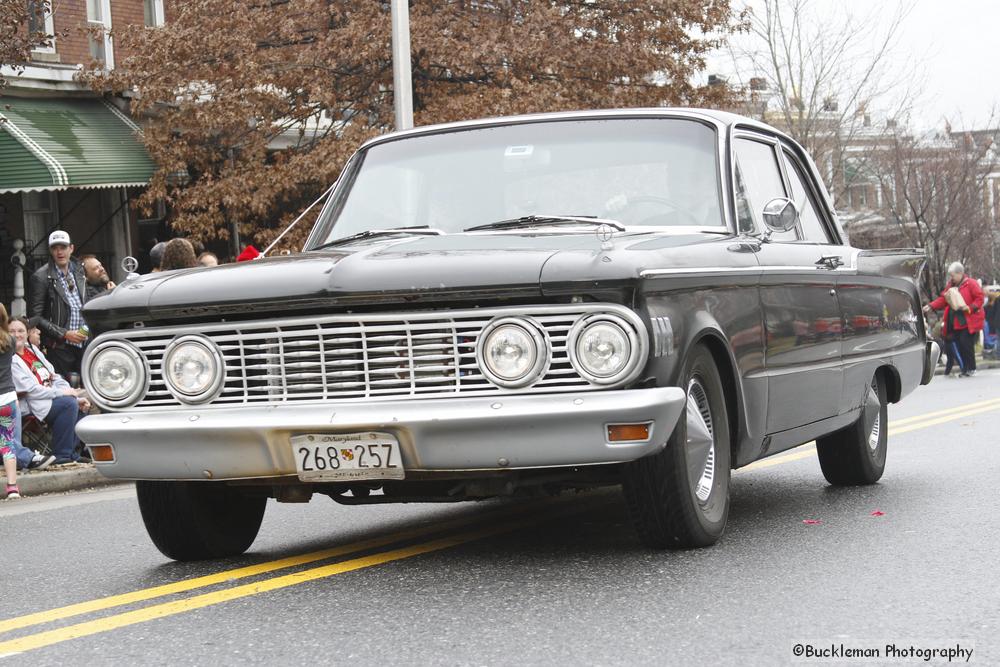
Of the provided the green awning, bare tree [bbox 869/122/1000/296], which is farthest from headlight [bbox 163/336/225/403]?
bare tree [bbox 869/122/1000/296]

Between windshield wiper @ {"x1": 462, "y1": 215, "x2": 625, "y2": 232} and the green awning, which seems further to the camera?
the green awning

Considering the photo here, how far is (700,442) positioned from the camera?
5965 mm

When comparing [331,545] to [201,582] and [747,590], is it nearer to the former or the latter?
[201,582]

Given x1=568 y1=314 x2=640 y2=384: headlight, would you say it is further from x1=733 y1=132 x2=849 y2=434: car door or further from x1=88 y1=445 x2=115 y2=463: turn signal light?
x1=88 y1=445 x2=115 y2=463: turn signal light

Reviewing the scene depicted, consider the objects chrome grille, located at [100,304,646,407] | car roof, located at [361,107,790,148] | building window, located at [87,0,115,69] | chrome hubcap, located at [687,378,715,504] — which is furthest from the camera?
building window, located at [87,0,115,69]

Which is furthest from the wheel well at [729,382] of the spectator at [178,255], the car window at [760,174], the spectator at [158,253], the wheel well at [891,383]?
the spectator at [158,253]

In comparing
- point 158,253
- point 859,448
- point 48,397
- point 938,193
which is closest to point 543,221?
point 859,448

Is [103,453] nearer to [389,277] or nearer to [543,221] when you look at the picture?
[389,277]

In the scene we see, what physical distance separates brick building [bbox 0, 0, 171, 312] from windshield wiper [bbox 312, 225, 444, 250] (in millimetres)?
13027

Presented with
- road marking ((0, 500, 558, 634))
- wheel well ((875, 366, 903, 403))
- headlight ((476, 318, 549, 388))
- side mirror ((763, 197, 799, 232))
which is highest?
side mirror ((763, 197, 799, 232))

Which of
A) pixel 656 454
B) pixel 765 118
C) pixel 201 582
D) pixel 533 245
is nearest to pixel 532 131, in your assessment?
pixel 533 245

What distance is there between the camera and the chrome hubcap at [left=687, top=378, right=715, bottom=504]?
586 centimetres

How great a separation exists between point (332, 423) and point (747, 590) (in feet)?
5.01

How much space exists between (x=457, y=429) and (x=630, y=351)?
25.5 inches
